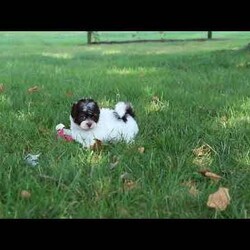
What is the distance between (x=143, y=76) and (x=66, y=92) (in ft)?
7.25

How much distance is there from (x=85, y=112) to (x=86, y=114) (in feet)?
0.07

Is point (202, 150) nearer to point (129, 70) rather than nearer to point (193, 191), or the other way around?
point (193, 191)

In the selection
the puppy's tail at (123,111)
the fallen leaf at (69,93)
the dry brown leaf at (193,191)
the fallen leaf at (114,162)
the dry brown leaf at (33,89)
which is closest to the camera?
the dry brown leaf at (193,191)

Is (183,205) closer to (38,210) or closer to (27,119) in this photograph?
(38,210)

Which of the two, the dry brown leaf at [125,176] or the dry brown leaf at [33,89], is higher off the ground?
the dry brown leaf at [33,89]

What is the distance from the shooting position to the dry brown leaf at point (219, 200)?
3.13 meters

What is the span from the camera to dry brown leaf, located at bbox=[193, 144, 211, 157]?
13.9ft

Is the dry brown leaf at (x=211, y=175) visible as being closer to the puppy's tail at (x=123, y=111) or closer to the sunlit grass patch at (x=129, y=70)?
the puppy's tail at (x=123, y=111)

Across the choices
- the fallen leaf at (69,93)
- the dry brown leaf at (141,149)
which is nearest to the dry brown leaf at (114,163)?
the dry brown leaf at (141,149)

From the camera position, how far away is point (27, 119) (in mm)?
5242

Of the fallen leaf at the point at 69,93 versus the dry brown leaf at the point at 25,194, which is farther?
the fallen leaf at the point at 69,93

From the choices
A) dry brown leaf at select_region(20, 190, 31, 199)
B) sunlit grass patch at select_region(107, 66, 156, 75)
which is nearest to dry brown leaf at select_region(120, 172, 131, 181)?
dry brown leaf at select_region(20, 190, 31, 199)

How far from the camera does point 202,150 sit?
14.1 ft

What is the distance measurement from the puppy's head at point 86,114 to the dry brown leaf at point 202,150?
0.99 meters
